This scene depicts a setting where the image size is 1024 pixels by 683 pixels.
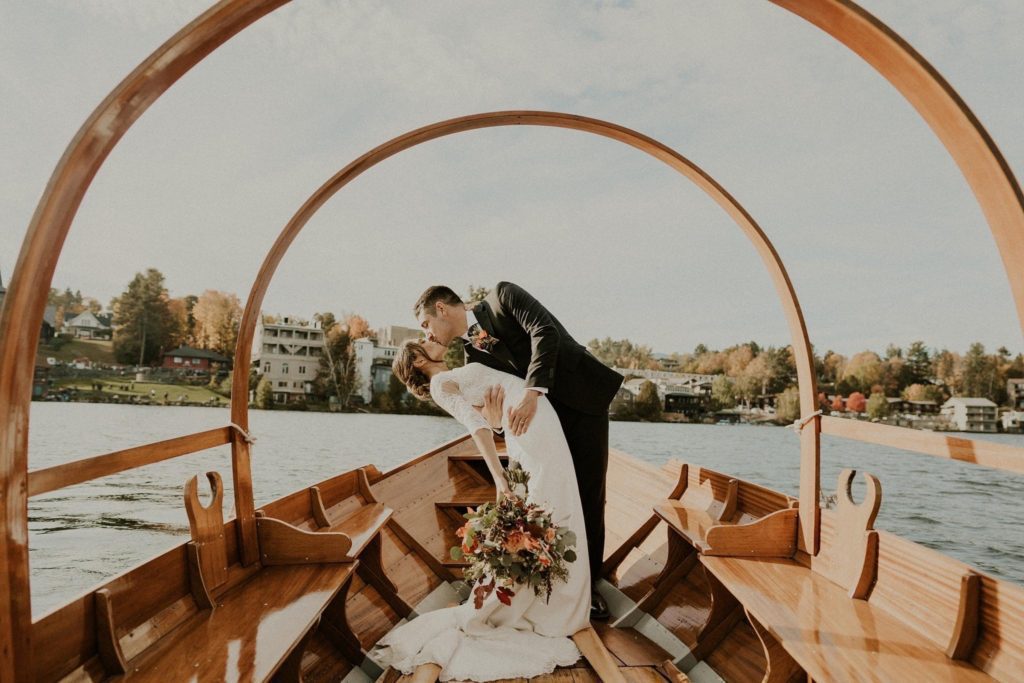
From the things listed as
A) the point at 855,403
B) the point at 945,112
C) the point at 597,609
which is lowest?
the point at 597,609

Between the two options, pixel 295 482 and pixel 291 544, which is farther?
pixel 295 482

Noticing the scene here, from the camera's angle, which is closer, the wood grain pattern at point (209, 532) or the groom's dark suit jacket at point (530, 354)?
the wood grain pattern at point (209, 532)

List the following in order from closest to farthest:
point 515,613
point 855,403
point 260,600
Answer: point 260,600 → point 515,613 → point 855,403

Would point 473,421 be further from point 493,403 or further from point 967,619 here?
point 967,619

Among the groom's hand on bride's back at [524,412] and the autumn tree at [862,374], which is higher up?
the autumn tree at [862,374]

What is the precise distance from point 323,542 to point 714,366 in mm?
45943

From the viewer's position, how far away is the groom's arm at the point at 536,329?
10.1 ft

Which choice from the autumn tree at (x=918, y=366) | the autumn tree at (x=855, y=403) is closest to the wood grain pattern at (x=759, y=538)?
the autumn tree at (x=855, y=403)

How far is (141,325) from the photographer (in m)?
39.0

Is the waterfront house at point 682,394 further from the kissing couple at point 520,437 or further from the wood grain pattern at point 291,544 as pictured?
the wood grain pattern at point 291,544

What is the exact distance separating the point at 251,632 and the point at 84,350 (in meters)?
44.0

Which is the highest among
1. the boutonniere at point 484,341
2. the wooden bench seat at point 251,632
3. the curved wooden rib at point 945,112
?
the curved wooden rib at point 945,112

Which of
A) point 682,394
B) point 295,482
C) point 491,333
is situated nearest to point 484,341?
point 491,333

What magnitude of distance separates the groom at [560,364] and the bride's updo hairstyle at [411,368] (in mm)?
114
